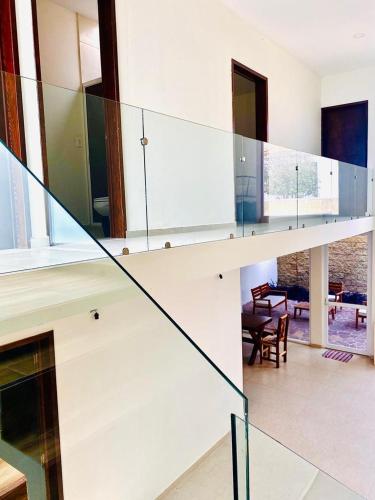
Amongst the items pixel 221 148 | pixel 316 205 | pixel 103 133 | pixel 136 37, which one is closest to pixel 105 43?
pixel 136 37

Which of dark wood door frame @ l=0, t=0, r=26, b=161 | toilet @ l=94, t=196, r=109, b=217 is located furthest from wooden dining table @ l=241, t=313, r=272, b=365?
dark wood door frame @ l=0, t=0, r=26, b=161

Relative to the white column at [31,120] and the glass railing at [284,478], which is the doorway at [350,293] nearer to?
the glass railing at [284,478]

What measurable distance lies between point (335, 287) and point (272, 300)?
1500 mm

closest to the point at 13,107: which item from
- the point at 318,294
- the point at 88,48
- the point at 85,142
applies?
the point at 85,142

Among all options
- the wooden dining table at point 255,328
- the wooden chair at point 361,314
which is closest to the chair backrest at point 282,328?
the wooden dining table at point 255,328

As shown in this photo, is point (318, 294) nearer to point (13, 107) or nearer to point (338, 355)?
point (338, 355)

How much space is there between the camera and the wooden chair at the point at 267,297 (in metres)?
8.91

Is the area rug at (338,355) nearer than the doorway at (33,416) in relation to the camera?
No

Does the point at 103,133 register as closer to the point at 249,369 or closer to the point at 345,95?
the point at 249,369

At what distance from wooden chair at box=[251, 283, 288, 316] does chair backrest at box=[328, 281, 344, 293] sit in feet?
3.85

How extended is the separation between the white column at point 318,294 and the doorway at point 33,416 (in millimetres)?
6256

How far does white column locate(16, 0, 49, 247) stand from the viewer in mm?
2502

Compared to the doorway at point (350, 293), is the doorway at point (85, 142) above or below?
above

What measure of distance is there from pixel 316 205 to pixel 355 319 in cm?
422
